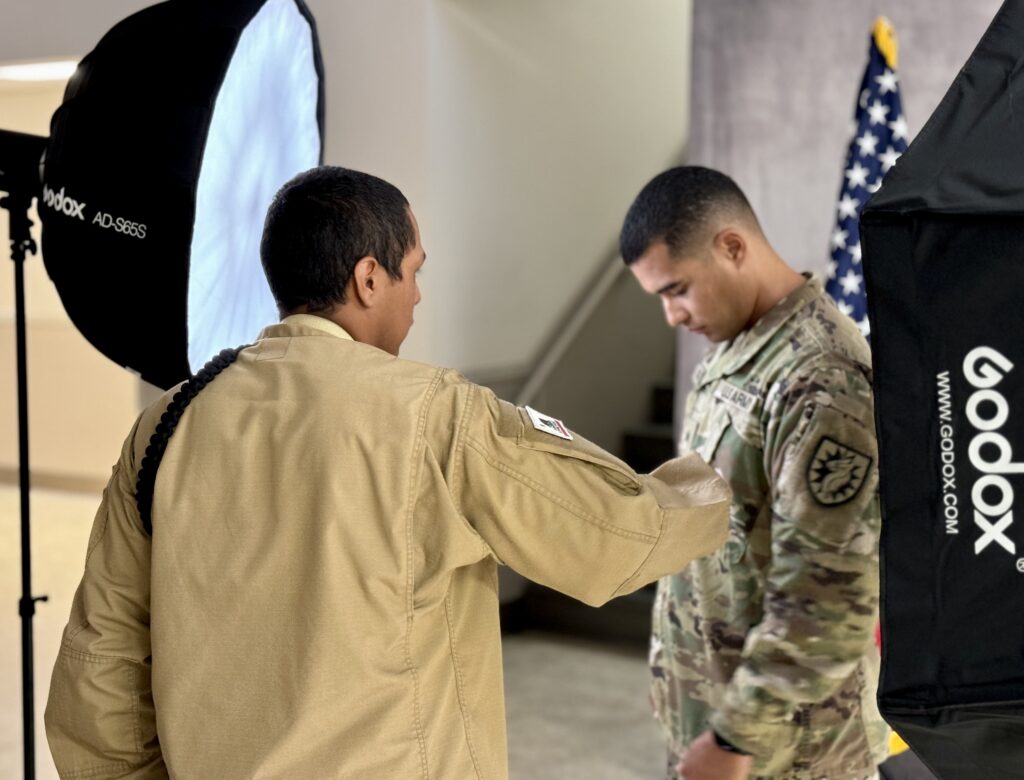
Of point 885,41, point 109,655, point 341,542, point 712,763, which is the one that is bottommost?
point 712,763

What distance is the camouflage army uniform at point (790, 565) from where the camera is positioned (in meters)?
1.43

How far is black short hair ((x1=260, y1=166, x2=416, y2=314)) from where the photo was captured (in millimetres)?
1138

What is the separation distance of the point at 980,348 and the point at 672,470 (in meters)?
0.48

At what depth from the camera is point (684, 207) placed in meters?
1.68

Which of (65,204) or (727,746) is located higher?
(65,204)

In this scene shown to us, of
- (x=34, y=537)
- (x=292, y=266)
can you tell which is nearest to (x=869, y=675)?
(x=292, y=266)

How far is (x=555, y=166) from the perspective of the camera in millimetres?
4457

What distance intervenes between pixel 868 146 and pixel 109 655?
2821 millimetres

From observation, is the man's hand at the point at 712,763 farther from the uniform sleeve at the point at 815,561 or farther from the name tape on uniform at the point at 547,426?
the name tape on uniform at the point at 547,426

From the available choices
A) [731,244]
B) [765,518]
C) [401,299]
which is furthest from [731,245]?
[401,299]

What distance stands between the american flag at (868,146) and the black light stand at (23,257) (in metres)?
2.46

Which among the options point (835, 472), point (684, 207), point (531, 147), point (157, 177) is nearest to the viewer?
point (157, 177)

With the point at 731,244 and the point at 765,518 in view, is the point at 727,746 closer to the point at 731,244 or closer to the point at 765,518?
the point at 765,518

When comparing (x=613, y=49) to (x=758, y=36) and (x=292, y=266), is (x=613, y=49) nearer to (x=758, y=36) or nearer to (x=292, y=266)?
(x=758, y=36)
